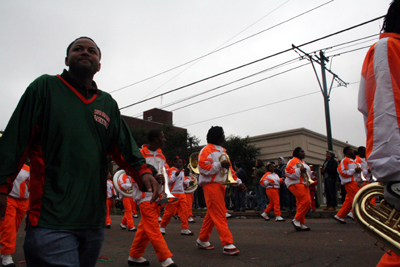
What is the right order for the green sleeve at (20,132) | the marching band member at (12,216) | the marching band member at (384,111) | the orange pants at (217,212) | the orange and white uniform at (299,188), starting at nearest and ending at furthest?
the green sleeve at (20,132) < the marching band member at (384,111) < the marching band member at (12,216) < the orange pants at (217,212) < the orange and white uniform at (299,188)

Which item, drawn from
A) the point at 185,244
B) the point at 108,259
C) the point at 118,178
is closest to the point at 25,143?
the point at 108,259

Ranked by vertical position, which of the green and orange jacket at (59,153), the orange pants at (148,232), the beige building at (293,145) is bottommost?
the orange pants at (148,232)

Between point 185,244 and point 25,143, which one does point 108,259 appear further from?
point 25,143

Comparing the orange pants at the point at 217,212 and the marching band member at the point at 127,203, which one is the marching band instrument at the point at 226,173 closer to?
the orange pants at the point at 217,212

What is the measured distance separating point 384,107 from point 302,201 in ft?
20.7

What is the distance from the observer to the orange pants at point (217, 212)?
542 cm

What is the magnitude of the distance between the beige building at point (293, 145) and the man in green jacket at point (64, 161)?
2589cm

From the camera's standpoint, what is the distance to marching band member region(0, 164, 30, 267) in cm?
519

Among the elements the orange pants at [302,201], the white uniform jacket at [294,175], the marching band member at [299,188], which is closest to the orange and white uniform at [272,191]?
the marching band member at [299,188]

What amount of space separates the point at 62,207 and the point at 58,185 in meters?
0.13

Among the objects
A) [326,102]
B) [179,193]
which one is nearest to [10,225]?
[179,193]

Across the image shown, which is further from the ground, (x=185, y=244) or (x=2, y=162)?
(x=2, y=162)

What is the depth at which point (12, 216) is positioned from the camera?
5430 millimetres

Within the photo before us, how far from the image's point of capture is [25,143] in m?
1.95
